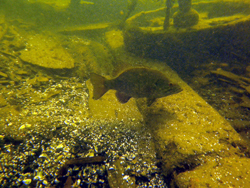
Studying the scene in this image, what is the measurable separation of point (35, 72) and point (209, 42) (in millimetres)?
7170

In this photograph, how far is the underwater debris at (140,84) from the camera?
2.61 m

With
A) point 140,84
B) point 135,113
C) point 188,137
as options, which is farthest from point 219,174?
point 135,113

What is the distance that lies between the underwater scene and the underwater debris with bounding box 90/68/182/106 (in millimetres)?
22

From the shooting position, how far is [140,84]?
9.07ft

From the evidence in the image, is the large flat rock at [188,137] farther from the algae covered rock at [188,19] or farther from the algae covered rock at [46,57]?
the algae covered rock at [188,19]

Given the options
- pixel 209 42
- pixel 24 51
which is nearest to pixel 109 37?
pixel 24 51

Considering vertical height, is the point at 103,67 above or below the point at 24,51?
below

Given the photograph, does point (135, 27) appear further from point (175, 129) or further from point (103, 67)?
point (175, 129)

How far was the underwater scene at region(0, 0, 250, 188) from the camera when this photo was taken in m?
2.21

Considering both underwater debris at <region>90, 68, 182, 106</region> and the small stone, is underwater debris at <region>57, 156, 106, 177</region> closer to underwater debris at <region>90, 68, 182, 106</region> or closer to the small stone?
the small stone

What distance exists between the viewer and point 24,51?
210 inches

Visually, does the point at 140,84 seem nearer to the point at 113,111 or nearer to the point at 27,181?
the point at 113,111

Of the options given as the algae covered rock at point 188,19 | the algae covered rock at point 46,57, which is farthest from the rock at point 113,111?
the algae covered rock at point 188,19

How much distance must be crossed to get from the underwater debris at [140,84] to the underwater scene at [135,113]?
2 cm
